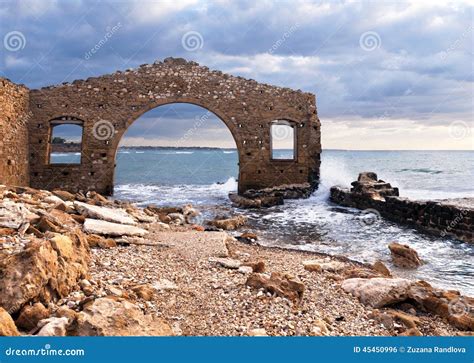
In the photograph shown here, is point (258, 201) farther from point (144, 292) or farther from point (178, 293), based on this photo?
point (144, 292)

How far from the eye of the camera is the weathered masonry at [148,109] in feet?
50.2

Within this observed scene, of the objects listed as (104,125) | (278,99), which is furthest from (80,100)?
(278,99)

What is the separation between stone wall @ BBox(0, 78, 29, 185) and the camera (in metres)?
12.9

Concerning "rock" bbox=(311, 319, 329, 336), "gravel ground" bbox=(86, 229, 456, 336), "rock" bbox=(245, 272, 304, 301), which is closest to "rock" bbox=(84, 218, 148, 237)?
"gravel ground" bbox=(86, 229, 456, 336)

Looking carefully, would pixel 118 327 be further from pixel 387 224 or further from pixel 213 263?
pixel 387 224

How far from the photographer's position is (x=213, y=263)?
221 inches

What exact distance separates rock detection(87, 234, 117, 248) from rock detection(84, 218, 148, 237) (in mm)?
442

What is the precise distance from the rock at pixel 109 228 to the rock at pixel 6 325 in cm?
320

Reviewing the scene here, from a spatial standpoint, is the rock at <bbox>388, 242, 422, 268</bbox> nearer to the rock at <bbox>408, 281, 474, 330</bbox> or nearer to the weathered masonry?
the rock at <bbox>408, 281, 474, 330</bbox>

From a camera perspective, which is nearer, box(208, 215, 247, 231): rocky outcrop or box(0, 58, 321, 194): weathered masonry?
box(208, 215, 247, 231): rocky outcrop

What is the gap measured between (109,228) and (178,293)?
2.65 meters

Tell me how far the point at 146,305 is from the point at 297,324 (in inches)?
56.8

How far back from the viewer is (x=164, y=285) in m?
4.45

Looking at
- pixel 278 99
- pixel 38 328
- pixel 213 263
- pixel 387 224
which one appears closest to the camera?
pixel 38 328
